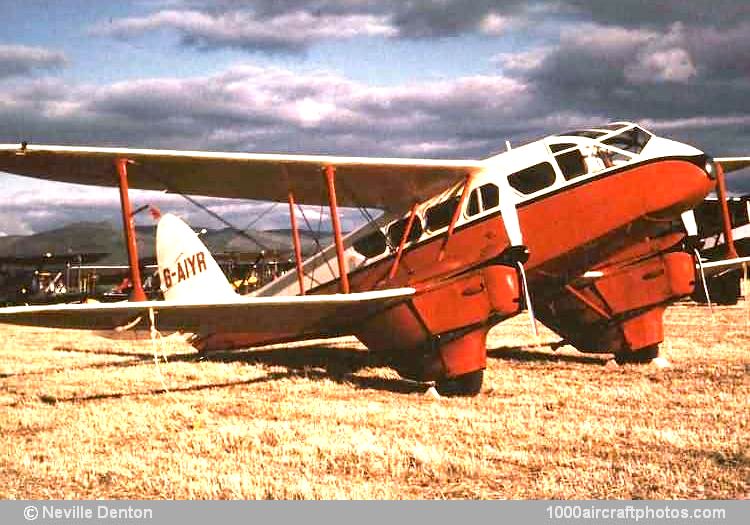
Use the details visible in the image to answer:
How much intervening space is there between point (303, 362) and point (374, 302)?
14.1ft

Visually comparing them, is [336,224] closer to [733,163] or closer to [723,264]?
[723,264]

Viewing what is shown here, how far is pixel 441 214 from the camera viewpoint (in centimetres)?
1025

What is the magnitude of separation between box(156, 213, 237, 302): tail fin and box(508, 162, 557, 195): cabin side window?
5604mm

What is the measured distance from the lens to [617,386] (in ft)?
30.5

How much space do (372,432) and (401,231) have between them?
15.4 ft

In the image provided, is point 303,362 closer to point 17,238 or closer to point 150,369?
point 150,369

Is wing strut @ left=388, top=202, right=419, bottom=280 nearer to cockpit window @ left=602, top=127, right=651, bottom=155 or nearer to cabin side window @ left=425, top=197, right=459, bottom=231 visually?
cabin side window @ left=425, top=197, right=459, bottom=231

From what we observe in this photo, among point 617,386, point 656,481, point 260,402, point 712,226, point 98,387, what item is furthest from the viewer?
point 712,226

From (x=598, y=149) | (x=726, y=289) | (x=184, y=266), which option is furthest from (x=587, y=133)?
(x=726, y=289)

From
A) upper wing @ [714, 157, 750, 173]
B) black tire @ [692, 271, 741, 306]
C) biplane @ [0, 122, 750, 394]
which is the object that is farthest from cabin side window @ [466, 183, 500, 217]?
black tire @ [692, 271, 741, 306]

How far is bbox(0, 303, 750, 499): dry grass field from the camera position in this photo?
496 centimetres

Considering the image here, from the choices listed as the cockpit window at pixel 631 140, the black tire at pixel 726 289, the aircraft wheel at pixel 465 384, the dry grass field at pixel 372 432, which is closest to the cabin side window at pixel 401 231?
the dry grass field at pixel 372 432

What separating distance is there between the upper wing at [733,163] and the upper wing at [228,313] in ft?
23.1

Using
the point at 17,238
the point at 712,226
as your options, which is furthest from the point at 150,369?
the point at 17,238
